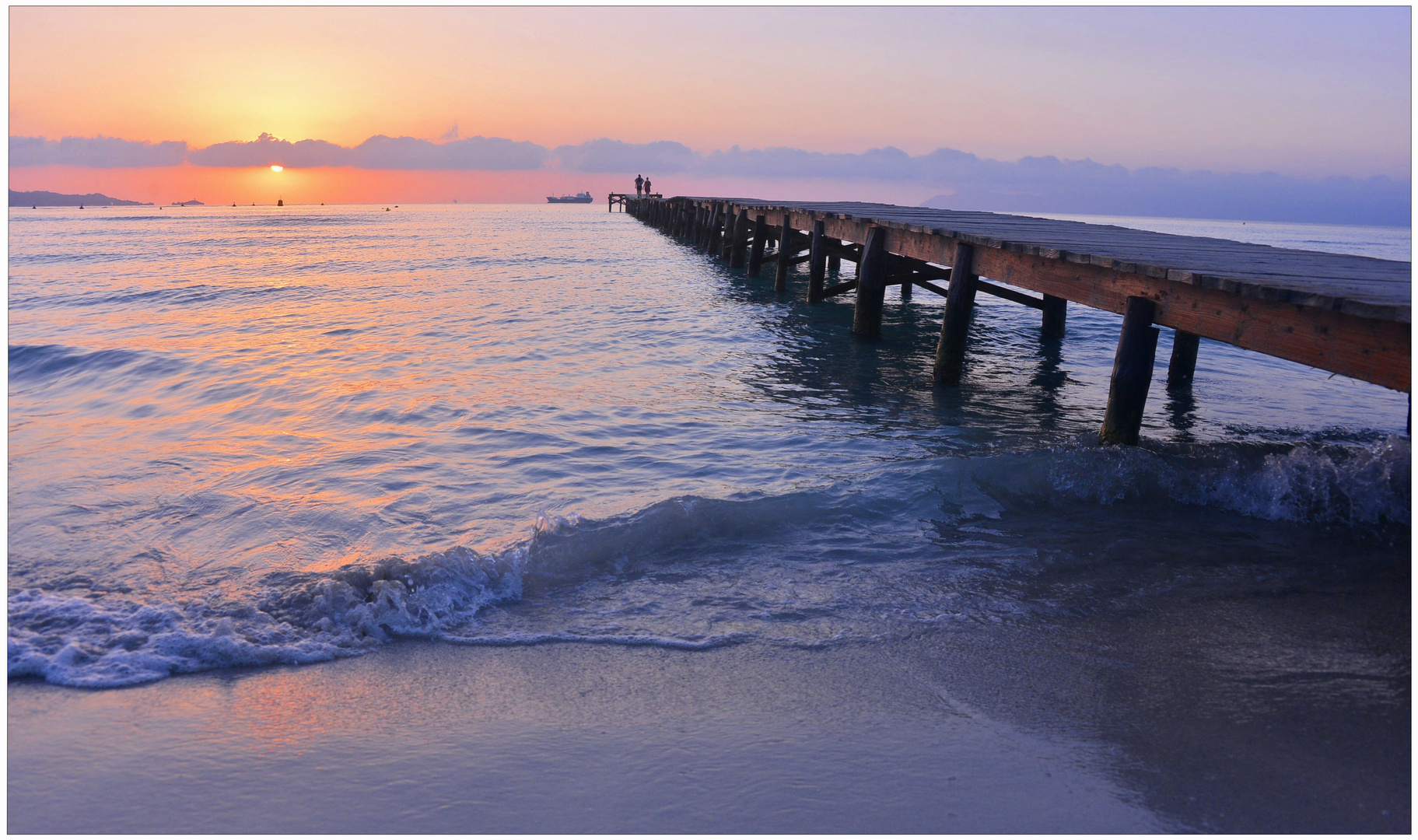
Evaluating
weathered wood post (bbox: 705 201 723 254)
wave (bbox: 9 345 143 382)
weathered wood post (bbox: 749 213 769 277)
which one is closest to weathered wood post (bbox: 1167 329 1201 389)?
weathered wood post (bbox: 749 213 769 277)

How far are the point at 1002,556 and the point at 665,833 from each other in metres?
2.91

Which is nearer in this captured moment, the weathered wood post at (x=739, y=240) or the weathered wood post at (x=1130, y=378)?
the weathered wood post at (x=1130, y=378)

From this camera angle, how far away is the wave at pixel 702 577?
12.7 ft

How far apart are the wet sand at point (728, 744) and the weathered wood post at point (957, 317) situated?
572 cm

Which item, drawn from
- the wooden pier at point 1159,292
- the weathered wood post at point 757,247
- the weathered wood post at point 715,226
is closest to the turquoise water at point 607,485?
the wooden pier at point 1159,292

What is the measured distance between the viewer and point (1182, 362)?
381 inches

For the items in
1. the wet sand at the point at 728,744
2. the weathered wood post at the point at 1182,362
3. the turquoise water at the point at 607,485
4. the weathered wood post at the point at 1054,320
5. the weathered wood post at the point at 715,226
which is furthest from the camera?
the weathered wood post at the point at 715,226

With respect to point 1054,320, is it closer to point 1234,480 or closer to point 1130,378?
point 1130,378

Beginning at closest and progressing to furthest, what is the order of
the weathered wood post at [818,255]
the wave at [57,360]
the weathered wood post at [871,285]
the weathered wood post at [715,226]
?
the wave at [57,360]
the weathered wood post at [871,285]
the weathered wood post at [818,255]
the weathered wood post at [715,226]

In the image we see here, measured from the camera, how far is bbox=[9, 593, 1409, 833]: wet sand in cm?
270

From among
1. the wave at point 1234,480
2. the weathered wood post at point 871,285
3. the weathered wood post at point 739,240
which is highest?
the weathered wood post at point 739,240

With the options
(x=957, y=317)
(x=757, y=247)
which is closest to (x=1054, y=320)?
(x=957, y=317)

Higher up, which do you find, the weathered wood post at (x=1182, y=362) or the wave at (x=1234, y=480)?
the weathered wood post at (x=1182, y=362)

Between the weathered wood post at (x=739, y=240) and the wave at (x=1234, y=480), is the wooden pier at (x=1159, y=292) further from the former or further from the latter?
the weathered wood post at (x=739, y=240)
